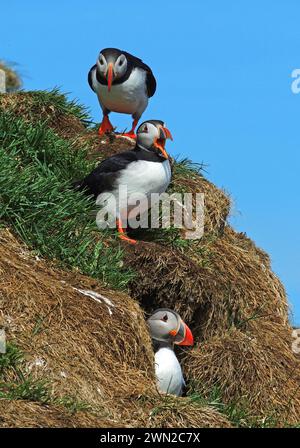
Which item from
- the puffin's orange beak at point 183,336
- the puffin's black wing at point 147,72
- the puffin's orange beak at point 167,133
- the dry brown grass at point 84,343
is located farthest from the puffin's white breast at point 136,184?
the puffin's black wing at point 147,72

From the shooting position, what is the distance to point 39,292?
963 cm

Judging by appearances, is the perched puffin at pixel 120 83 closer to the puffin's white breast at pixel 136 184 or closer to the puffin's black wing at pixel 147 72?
the puffin's black wing at pixel 147 72

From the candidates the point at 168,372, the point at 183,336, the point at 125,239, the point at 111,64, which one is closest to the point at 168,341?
the point at 183,336

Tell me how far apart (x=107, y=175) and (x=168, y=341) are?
63.4 inches

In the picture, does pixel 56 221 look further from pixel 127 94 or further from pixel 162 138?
pixel 127 94

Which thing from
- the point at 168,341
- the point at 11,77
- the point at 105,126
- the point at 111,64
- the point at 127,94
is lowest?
the point at 168,341

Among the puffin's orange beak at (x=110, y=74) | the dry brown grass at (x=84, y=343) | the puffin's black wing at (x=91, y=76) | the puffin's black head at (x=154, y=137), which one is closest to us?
the dry brown grass at (x=84, y=343)

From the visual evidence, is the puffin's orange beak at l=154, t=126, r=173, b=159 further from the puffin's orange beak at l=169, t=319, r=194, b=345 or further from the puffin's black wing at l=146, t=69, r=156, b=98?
the puffin's black wing at l=146, t=69, r=156, b=98

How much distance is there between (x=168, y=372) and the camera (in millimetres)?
10195

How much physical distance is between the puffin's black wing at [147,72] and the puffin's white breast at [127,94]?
8cm

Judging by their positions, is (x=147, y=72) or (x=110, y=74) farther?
(x=147, y=72)

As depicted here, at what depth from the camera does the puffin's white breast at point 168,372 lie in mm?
10125
